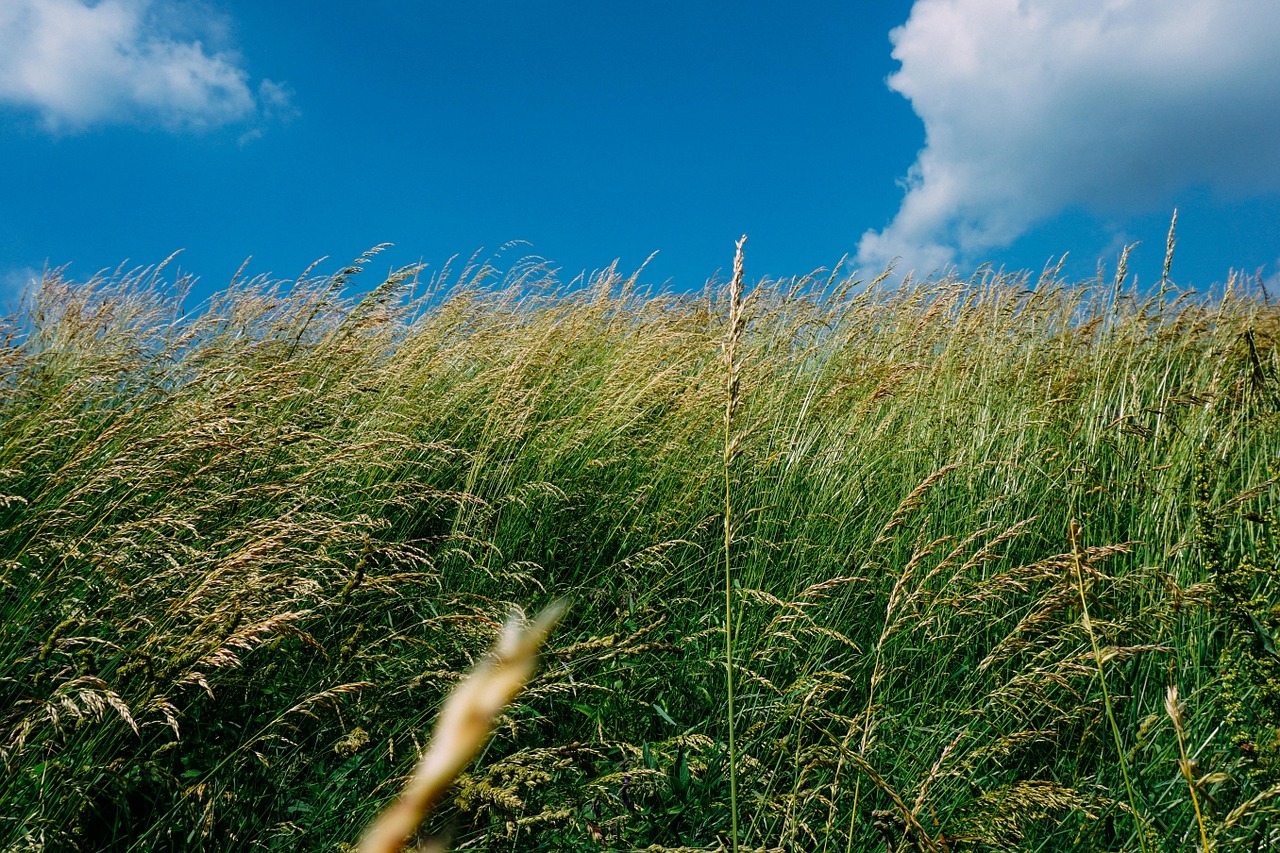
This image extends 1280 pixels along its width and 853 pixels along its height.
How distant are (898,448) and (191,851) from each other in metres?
3.10

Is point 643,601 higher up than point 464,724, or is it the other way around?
point 643,601

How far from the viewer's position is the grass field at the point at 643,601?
1833mm

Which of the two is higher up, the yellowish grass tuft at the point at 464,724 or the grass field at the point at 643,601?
the grass field at the point at 643,601

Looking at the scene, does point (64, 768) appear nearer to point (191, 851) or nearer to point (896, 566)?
point (191, 851)

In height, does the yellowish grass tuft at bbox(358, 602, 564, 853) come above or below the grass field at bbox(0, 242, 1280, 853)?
below

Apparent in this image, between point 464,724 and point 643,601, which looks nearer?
point 464,724

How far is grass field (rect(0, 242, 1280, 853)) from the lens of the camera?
72.2 inches

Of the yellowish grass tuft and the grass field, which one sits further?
the grass field

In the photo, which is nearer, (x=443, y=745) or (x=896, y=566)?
(x=443, y=745)

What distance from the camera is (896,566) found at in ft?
9.74

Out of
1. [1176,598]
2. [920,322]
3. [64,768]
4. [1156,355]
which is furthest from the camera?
[1156,355]

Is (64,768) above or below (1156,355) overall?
below

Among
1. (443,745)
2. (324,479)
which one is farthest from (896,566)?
(443,745)

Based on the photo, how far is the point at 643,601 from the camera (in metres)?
2.73
